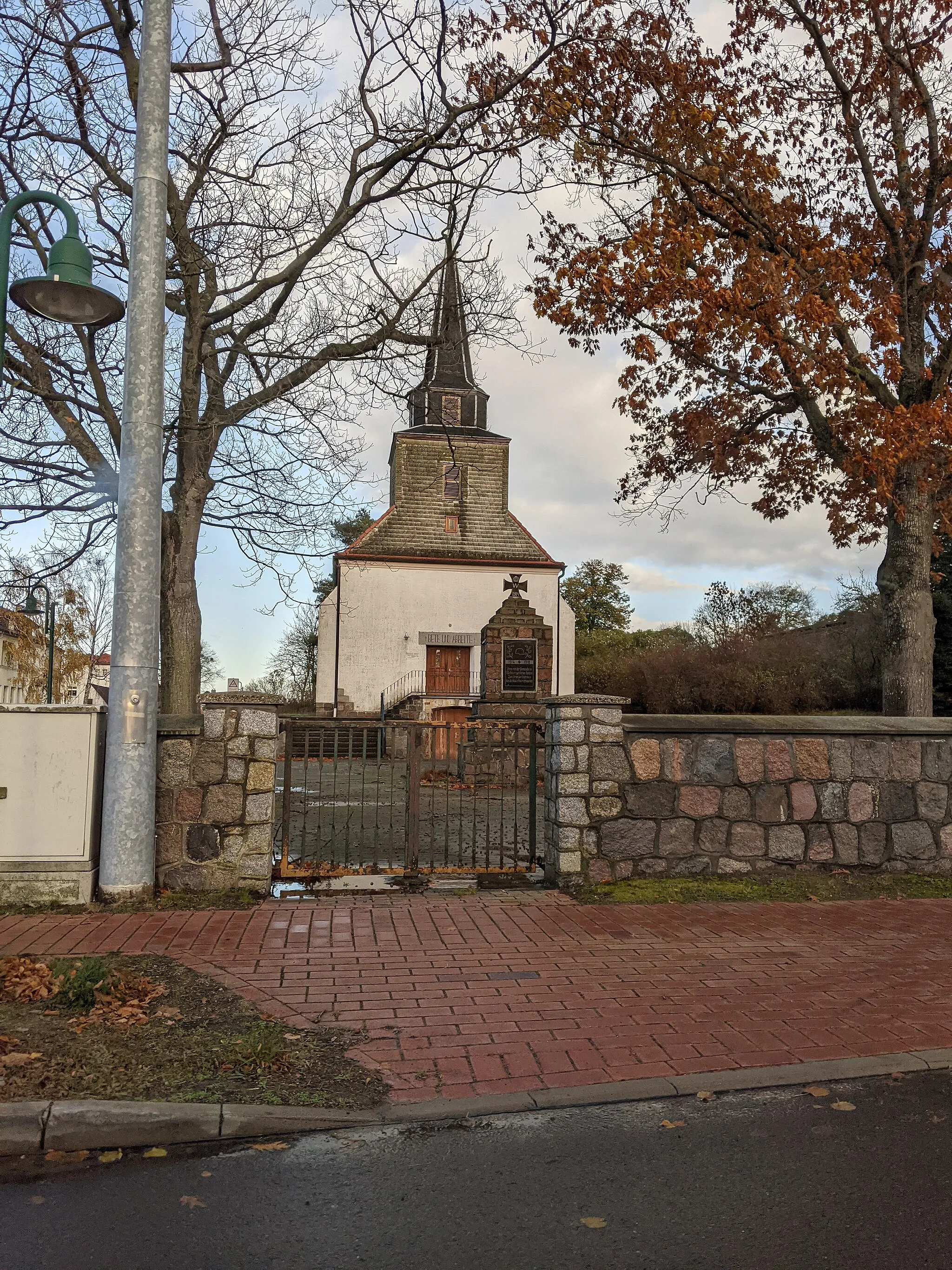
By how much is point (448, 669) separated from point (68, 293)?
103 feet

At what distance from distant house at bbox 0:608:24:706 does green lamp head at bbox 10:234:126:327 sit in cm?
1630

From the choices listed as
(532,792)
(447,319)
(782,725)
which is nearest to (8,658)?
(447,319)

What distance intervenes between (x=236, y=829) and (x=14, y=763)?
1.65m

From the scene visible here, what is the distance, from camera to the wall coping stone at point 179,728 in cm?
727

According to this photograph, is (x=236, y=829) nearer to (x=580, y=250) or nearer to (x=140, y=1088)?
(x=140, y=1088)

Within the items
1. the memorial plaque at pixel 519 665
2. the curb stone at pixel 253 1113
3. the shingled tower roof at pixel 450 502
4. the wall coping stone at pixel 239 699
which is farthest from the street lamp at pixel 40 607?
the shingled tower roof at pixel 450 502

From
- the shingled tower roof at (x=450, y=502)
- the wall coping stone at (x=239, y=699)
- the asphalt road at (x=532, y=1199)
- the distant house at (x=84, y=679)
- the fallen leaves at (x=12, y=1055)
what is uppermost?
the shingled tower roof at (x=450, y=502)

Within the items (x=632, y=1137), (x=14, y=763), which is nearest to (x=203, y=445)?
(x=14, y=763)

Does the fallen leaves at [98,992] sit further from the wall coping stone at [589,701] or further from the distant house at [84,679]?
the distant house at [84,679]

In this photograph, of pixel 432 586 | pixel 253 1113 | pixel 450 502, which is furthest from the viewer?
pixel 450 502

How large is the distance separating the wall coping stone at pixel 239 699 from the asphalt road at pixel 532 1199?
14.0ft

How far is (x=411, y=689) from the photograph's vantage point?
116ft

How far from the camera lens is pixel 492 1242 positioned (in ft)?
9.35

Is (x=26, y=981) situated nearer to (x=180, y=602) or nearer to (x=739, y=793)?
(x=739, y=793)
